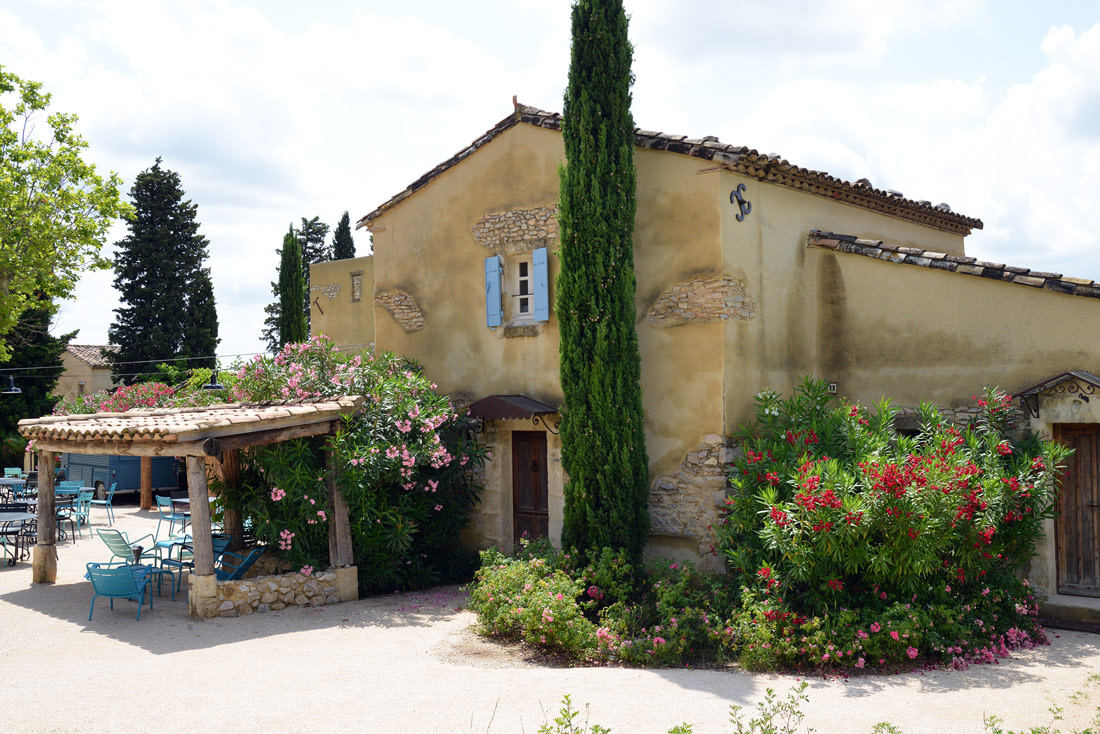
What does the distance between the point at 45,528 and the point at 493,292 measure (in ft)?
23.3

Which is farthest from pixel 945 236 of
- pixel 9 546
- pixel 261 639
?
pixel 9 546

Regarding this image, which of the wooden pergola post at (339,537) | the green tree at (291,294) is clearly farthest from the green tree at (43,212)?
the wooden pergola post at (339,537)

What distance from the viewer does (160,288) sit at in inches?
1058

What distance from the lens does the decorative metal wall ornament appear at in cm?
962

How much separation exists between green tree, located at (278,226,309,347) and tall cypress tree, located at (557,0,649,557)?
1222 centimetres

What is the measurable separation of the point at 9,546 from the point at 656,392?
40.4 ft

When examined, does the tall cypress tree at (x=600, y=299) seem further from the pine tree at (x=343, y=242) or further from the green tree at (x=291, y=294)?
the pine tree at (x=343, y=242)

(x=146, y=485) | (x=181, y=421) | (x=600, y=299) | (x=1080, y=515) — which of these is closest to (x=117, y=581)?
(x=181, y=421)

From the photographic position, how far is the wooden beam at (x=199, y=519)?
905cm

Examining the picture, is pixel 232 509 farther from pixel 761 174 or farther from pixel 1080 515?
pixel 1080 515

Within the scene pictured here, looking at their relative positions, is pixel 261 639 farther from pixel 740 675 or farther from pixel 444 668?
pixel 740 675

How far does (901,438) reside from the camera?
8086 millimetres

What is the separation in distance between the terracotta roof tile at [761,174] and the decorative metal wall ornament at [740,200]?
0.22 m

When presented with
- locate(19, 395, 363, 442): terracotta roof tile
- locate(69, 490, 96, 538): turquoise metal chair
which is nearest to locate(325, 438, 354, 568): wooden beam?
locate(19, 395, 363, 442): terracotta roof tile
